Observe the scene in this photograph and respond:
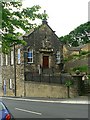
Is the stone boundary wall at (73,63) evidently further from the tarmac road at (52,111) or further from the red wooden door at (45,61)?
the tarmac road at (52,111)

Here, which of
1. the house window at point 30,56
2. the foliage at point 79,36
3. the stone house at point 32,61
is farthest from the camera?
the foliage at point 79,36

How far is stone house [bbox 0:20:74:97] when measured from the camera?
4579 cm

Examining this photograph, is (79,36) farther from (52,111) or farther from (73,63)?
(52,111)

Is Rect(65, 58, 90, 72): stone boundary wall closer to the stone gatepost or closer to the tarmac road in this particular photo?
the stone gatepost

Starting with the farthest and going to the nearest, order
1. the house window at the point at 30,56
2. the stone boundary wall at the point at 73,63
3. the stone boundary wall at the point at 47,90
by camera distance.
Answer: the stone boundary wall at the point at 73,63, the house window at the point at 30,56, the stone boundary wall at the point at 47,90

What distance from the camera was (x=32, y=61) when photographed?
157ft

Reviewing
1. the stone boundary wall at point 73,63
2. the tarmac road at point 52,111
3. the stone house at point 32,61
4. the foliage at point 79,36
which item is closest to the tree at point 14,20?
the tarmac road at point 52,111

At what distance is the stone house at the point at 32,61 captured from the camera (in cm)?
4579

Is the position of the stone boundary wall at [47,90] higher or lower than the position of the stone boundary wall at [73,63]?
lower

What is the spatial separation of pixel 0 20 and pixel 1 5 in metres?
0.73

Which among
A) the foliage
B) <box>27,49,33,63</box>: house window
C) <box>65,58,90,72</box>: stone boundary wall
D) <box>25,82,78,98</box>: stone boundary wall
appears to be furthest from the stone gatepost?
the foliage

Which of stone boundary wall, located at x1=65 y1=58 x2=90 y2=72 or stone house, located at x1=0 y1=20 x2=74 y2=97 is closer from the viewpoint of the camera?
stone house, located at x1=0 y1=20 x2=74 y2=97

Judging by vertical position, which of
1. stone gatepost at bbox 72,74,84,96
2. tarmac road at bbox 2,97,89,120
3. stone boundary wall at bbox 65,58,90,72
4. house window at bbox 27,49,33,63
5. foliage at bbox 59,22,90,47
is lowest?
tarmac road at bbox 2,97,89,120

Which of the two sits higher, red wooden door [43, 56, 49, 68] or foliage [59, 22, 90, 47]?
foliage [59, 22, 90, 47]
